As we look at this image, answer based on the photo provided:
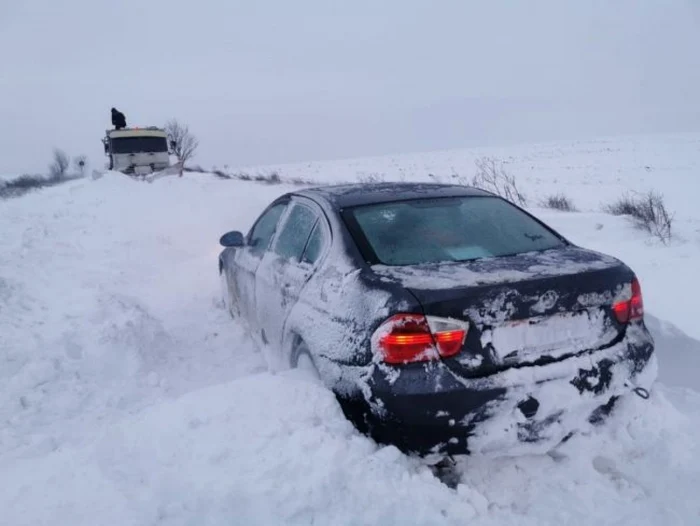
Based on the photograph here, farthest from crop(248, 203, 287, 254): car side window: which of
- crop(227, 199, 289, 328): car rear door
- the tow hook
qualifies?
the tow hook

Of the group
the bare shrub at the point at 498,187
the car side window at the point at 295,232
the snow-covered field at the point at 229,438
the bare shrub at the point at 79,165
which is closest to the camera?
the snow-covered field at the point at 229,438

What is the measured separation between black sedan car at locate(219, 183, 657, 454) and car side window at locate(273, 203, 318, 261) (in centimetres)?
32

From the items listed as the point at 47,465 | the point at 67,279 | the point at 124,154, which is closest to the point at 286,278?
the point at 47,465

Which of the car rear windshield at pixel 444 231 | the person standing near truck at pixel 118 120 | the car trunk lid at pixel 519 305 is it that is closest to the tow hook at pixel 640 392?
the car trunk lid at pixel 519 305

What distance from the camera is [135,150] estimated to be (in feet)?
68.1

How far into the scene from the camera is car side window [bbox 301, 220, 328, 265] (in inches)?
127

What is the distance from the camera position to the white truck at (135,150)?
2058 centimetres

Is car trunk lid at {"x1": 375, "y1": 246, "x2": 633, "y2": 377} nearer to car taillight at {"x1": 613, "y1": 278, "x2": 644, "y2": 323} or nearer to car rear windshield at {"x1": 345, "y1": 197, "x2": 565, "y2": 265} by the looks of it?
car taillight at {"x1": 613, "y1": 278, "x2": 644, "y2": 323}

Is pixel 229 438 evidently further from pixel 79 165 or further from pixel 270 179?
pixel 79 165

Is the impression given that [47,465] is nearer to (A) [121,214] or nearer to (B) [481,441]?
(B) [481,441]

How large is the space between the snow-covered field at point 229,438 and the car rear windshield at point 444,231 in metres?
0.94

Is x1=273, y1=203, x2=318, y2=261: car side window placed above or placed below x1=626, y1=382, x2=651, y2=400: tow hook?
above

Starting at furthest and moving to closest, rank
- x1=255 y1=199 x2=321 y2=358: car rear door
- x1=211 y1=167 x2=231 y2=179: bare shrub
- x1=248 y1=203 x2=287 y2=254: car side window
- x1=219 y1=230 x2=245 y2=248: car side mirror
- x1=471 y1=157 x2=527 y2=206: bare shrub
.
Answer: x1=211 y1=167 x2=231 y2=179: bare shrub → x1=471 y1=157 x2=527 y2=206: bare shrub → x1=219 y1=230 x2=245 y2=248: car side mirror → x1=248 y1=203 x2=287 y2=254: car side window → x1=255 y1=199 x2=321 y2=358: car rear door

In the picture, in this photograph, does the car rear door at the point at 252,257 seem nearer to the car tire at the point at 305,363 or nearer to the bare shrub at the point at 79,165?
the car tire at the point at 305,363
